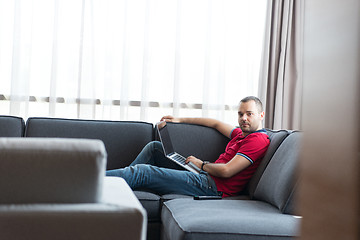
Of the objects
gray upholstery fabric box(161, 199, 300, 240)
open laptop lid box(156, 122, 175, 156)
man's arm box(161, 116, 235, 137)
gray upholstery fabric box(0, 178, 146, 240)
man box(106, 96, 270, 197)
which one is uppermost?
man's arm box(161, 116, 235, 137)

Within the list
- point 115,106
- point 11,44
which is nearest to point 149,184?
point 115,106

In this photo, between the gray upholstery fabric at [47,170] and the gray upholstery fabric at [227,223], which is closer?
the gray upholstery fabric at [47,170]

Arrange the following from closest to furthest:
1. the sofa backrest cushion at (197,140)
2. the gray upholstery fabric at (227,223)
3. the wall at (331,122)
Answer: the wall at (331,122)
the gray upholstery fabric at (227,223)
the sofa backrest cushion at (197,140)

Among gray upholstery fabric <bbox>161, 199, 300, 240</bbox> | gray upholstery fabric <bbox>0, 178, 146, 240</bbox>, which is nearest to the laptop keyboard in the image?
gray upholstery fabric <bbox>161, 199, 300, 240</bbox>

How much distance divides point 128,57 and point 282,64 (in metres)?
1.40

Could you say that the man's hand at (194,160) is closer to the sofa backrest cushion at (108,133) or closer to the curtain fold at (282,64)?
the sofa backrest cushion at (108,133)

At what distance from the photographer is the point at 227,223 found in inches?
62.6

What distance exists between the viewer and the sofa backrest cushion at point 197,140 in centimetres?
281

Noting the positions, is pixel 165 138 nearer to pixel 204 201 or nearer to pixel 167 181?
pixel 167 181

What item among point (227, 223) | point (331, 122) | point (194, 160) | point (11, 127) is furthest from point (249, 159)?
point (331, 122)

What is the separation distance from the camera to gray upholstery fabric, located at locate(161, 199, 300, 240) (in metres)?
1.55

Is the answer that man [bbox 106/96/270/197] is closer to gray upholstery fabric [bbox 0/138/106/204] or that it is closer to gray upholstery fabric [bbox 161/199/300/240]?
gray upholstery fabric [bbox 161/199/300/240]

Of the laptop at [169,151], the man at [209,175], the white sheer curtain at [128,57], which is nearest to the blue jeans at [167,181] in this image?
the man at [209,175]

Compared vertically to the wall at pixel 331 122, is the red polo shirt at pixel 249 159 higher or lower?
lower
